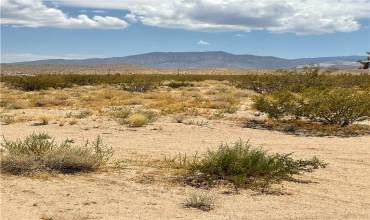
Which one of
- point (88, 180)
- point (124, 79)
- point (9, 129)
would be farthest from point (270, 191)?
point (124, 79)

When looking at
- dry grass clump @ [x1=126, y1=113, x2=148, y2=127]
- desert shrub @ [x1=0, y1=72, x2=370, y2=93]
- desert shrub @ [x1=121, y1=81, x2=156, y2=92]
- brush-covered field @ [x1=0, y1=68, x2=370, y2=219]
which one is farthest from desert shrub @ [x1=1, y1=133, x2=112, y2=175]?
desert shrub @ [x1=121, y1=81, x2=156, y2=92]

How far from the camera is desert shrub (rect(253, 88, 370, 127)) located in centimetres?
1695

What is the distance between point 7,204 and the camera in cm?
725

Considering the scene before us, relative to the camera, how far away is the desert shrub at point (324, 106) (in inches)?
667

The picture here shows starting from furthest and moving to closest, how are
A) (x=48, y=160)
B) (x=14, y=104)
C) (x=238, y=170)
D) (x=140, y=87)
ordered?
(x=140, y=87)
(x=14, y=104)
(x=48, y=160)
(x=238, y=170)

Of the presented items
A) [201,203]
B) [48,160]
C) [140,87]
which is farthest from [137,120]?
[140,87]

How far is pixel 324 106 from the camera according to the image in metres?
17.0

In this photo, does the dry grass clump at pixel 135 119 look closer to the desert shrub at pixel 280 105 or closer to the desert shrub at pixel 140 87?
the desert shrub at pixel 280 105

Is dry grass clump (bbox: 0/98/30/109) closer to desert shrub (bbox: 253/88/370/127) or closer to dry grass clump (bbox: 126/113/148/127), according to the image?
dry grass clump (bbox: 126/113/148/127)

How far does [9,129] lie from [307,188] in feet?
34.3

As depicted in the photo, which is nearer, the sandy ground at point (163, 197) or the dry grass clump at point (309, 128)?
the sandy ground at point (163, 197)

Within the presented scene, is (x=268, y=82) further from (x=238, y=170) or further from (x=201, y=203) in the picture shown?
(x=201, y=203)

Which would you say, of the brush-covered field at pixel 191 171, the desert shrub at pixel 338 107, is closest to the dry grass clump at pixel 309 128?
the brush-covered field at pixel 191 171

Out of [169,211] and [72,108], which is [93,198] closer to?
[169,211]
